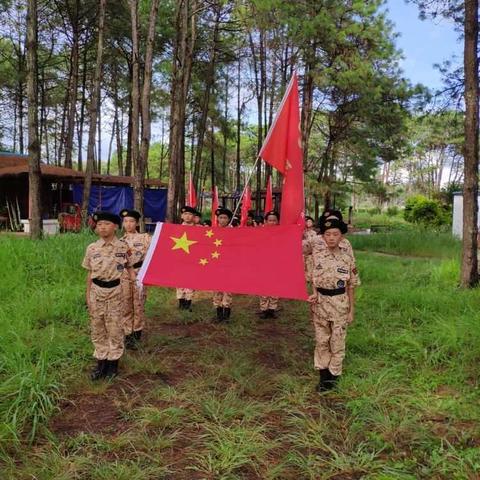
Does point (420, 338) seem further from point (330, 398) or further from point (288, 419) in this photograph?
point (288, 419)

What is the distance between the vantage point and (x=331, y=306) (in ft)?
14.3

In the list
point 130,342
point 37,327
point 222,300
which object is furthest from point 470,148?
point 37,327

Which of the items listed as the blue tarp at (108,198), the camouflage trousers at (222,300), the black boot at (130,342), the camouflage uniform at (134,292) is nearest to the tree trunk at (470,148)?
the camouflage trousers at (222,300)

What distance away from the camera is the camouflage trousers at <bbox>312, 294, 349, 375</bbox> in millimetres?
4344

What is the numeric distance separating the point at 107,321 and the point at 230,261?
1.35m

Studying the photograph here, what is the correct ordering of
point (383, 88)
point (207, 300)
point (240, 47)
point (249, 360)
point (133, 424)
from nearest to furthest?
point (133, 424) → point (249, 360) → point (207, 300) → point (383, 88) → point (240, 47)

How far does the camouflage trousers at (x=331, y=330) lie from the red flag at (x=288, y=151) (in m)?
1.21

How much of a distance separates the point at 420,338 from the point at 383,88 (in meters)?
14.5

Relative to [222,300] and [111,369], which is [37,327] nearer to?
[111,369]

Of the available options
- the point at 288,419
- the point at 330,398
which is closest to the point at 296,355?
the point at 330,398

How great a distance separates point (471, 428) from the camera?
370 cm

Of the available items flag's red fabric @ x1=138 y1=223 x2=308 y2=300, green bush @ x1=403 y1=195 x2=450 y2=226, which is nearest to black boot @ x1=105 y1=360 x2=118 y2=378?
flag's red fabric @ x1=138 y1=223 x2=308 y2=300

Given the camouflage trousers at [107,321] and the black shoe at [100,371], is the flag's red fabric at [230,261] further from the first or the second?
the black shoe at [100,371]

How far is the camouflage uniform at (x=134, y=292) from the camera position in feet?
17.7
